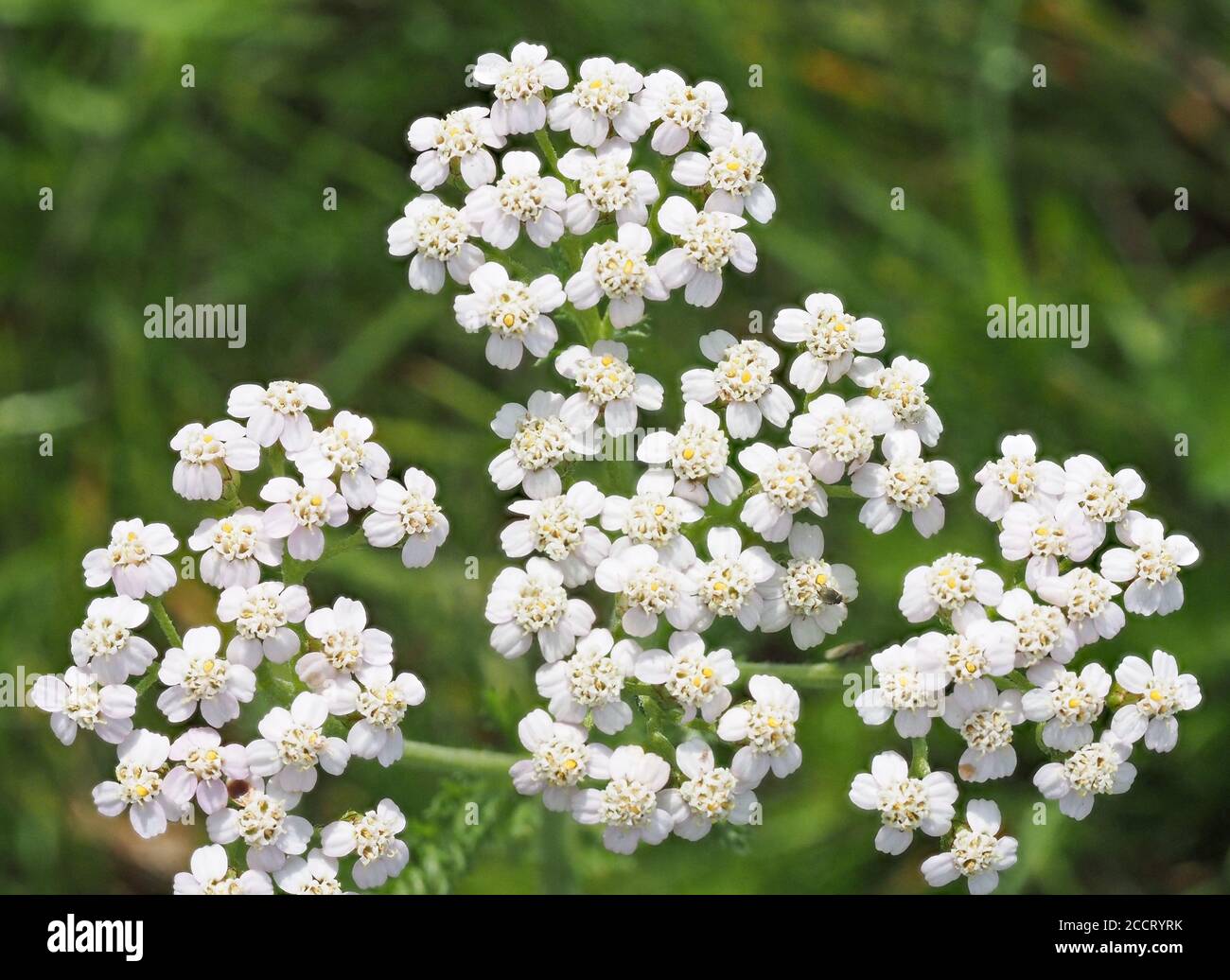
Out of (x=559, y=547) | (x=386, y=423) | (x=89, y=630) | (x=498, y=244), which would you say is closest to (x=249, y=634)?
(x=89, y=630)

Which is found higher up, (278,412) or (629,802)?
(278,412)

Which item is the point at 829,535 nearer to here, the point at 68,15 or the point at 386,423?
the point at 386,423

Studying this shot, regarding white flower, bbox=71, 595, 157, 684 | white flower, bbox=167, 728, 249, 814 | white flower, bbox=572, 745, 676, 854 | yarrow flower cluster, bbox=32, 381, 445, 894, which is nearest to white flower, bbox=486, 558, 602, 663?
yarrow flower cluster, bbox=32, 381, 445, 894

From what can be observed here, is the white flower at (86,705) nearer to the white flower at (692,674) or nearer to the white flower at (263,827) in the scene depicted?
the white flower at (263,827)

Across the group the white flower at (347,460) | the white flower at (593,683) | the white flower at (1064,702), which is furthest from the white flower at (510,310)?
the white flower at (1064,702)

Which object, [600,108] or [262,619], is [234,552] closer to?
[262,619]

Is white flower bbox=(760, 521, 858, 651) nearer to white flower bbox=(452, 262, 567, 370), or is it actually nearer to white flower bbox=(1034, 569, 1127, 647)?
white flower bbox=(1034, 569, 1127, 647)

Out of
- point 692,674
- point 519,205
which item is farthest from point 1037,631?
point 519,205
